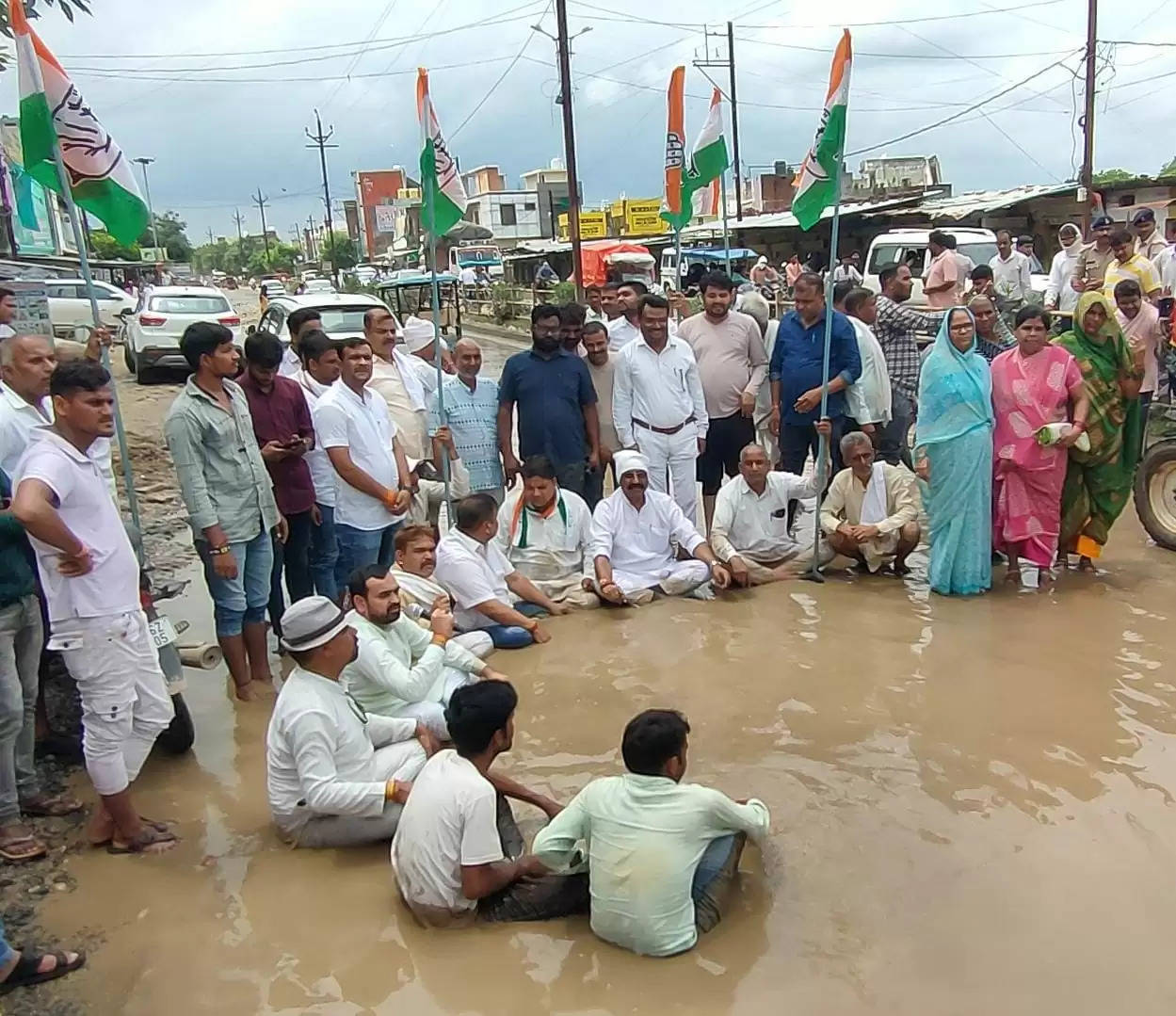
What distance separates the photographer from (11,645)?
3473 millimetres

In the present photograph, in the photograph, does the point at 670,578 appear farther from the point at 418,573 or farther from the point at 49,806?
the point at 49,806

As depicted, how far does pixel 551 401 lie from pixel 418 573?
170 cm

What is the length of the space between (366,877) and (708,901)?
118 cm

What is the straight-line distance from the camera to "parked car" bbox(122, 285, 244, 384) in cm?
1738

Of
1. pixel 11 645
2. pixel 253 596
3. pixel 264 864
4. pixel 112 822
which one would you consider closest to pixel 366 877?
pixel 264 864

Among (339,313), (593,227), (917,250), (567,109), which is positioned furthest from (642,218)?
(339,313)

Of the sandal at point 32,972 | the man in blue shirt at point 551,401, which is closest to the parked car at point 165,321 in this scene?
the man in blue shirt at point 551,401

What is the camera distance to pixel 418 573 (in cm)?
500

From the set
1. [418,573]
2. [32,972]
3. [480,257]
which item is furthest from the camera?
[480,257]

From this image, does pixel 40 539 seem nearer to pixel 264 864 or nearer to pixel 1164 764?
pixel 264 864

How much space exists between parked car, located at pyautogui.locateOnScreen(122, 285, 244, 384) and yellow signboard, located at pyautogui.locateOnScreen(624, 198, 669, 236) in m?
19.0

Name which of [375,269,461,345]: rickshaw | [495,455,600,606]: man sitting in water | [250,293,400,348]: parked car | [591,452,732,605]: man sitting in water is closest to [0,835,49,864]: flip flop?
[495,455,600,606]: man sitting in water

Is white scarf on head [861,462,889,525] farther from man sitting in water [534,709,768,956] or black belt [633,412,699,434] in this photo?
man sitting in water [534,709,768,956]

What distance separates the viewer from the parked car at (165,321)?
17375mm
